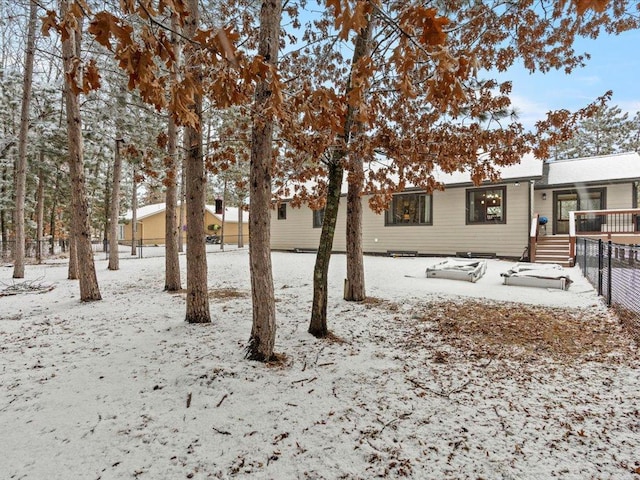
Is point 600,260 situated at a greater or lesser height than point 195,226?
lesser

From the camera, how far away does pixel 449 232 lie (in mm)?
14297

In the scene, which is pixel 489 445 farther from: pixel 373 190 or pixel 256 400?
pixel 373 190

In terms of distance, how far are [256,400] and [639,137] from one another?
3983cm

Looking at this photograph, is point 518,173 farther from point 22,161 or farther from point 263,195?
point 22,161

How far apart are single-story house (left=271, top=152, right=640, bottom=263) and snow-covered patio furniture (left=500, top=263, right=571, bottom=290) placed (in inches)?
169

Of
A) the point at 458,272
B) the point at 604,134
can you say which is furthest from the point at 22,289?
the point at 604,134

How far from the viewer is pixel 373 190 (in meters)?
5.98

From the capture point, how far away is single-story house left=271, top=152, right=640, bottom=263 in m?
12.6

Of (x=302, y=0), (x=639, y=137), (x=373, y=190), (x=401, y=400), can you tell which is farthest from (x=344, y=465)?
(x=639, y=137)

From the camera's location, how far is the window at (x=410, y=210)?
14916 mm

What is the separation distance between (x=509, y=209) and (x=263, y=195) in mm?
12564

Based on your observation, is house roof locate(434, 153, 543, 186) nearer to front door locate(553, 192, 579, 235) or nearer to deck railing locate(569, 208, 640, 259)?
front door locate(553, 192, 579, 235)

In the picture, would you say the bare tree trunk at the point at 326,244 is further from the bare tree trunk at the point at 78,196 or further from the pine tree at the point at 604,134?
the pine tree at the point at 604,134

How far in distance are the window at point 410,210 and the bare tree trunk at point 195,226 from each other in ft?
38.2
